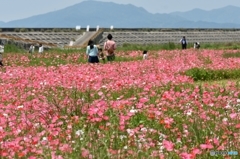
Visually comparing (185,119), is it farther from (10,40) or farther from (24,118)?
(10,40)

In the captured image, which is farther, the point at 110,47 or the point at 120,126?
the point at 110,47

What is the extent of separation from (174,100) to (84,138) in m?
3.51

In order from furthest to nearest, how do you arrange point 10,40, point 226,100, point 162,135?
1. point 10,40
2. point 226,100
3. point 162,135

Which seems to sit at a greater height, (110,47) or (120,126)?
(110,47)

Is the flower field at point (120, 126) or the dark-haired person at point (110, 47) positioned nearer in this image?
the flower field at point (120, 126)

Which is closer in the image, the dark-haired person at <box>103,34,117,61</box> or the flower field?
the flower field

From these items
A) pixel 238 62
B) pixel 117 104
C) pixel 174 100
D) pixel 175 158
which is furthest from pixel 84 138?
pixel 238 62

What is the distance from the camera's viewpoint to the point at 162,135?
605 centimetres

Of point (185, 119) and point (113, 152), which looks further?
point (185, 119)

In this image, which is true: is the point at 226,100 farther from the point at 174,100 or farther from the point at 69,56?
the point at 69,56

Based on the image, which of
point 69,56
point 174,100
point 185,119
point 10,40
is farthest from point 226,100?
point 10,40

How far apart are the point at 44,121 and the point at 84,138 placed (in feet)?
6.01

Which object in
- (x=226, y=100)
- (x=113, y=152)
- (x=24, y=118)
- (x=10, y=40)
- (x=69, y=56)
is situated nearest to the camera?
(x=113, y=152)

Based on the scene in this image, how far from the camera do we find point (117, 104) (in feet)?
25.8
